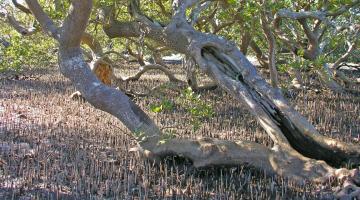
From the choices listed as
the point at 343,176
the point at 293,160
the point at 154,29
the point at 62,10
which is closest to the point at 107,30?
the point at 62,10

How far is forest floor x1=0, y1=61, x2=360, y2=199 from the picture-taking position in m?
3.65

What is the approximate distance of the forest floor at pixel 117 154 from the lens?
3.65 meters

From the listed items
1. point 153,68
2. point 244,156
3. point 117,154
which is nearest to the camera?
point 244,156

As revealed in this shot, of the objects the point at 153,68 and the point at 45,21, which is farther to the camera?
the point at 153,68

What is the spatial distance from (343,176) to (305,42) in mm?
6047

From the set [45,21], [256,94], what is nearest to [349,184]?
[256,94]

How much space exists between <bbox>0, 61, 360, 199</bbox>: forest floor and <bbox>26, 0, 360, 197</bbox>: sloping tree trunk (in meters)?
0.12

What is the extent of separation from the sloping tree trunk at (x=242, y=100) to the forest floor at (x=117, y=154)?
118mm

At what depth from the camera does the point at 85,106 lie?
732 centimetres

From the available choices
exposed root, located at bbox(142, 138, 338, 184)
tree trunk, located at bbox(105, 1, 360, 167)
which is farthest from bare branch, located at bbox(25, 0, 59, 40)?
exposed root, located at bbox(142, 138, 338, 184)

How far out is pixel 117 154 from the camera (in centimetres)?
466

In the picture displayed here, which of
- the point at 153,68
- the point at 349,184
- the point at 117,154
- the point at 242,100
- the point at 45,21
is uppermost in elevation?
the point at 153,68

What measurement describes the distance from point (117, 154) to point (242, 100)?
50.6 inches

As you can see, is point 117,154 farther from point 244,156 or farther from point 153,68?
point 153,68
